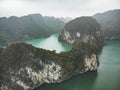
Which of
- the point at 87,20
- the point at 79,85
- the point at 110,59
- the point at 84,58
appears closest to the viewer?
the point at 79,85

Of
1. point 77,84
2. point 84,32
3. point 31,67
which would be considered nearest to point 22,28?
point 84,32

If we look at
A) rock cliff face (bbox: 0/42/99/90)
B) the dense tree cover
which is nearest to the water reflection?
rock cliff face (bbox: 0/42/99/90)

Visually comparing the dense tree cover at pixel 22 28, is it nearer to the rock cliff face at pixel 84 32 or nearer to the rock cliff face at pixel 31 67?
the rock cliff face at pixel 84 32

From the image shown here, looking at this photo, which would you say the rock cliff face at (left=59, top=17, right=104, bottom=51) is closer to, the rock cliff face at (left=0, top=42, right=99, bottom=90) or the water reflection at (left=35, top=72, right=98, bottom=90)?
the water reflection at (left=35, top=72, right=98, bottom=90)

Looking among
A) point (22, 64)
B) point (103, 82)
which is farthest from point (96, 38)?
point (22, 64)

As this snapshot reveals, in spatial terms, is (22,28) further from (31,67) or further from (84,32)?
(31,67)

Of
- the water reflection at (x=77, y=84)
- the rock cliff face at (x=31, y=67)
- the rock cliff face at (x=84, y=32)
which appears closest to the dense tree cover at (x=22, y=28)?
the rock cliff face at (x=84, y=32)

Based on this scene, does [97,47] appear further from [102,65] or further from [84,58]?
[84,58]

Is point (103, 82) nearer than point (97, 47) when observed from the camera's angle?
Yes
